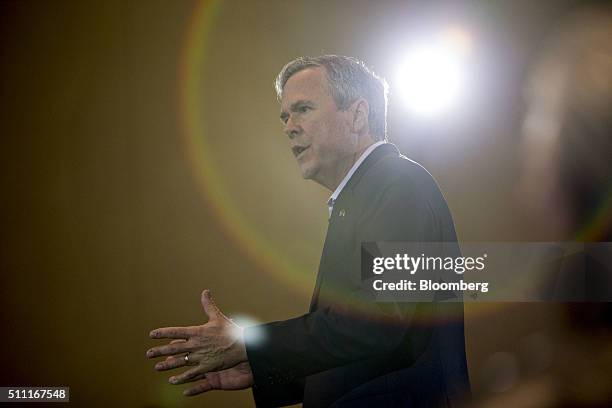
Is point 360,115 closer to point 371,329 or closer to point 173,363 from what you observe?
point 371,329

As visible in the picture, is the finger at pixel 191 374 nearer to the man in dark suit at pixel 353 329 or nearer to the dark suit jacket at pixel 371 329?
the man in dark suit at pixel 353 329

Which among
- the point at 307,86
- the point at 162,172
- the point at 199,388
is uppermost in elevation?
the point at 162,172

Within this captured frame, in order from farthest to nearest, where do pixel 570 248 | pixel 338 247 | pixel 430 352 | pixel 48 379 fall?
pixel 48 379 < pixel 570 248 < pixel 338 247 < pixel 430 352

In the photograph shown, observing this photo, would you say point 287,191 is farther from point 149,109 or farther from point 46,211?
point 46,211

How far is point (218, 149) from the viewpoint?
2330mm

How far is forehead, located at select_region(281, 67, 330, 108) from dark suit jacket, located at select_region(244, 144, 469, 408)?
0.28 m

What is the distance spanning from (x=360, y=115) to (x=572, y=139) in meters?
1.12

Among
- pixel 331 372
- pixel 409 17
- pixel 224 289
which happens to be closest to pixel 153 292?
pixel 224 289

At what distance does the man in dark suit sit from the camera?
107 cm

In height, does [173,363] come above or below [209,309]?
below

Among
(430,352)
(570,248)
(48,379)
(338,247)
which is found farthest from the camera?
(48,379)

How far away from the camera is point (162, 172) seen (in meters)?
2.33

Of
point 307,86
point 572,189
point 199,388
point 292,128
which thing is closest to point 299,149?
point 292,128

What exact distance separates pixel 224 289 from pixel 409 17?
4.43ft
